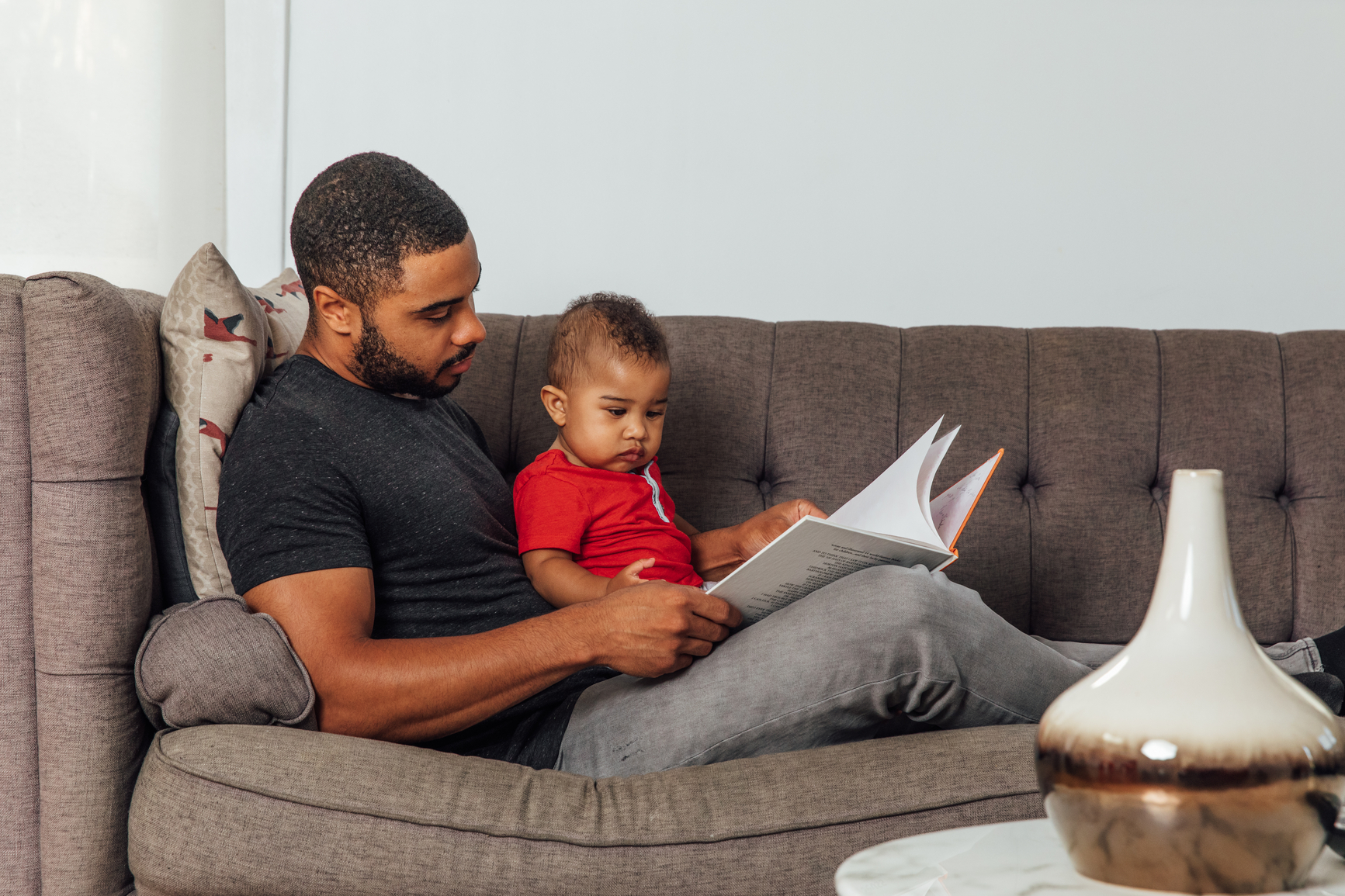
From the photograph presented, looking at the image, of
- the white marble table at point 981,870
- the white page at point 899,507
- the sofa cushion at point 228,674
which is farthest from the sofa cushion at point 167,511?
the white marble table at point 981,870

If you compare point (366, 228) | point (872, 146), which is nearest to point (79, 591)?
point (366, 228)

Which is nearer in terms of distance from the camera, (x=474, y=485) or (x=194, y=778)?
(x=194, y=778)

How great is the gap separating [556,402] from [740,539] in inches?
14.5

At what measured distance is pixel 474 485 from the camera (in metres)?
1.32

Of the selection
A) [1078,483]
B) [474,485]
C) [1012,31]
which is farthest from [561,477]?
[1012,31]

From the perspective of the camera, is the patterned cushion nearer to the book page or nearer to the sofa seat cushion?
the sofa seat cushion

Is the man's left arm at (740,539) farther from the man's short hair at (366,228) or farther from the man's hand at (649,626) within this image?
the man's short hair at (366,228)

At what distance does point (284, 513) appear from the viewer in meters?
1.07

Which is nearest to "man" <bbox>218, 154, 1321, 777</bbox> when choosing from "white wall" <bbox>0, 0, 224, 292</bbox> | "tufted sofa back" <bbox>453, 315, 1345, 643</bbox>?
"tufted sofa back" <bbox>453, 315, 1345, 643</bbox>

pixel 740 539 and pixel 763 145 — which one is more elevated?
pixel 763 145

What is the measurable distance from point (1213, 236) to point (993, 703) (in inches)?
57.5

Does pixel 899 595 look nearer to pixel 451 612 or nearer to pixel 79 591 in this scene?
pixel 451 612

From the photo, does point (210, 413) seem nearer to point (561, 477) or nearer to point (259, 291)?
point (259, 291)

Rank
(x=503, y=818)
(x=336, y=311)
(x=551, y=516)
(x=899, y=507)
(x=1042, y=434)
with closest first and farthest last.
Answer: (x=503, y=818) → (x=899, y=507) → (x=336, y=311) → (x=551, y=516) → (x=1042, y=434)
